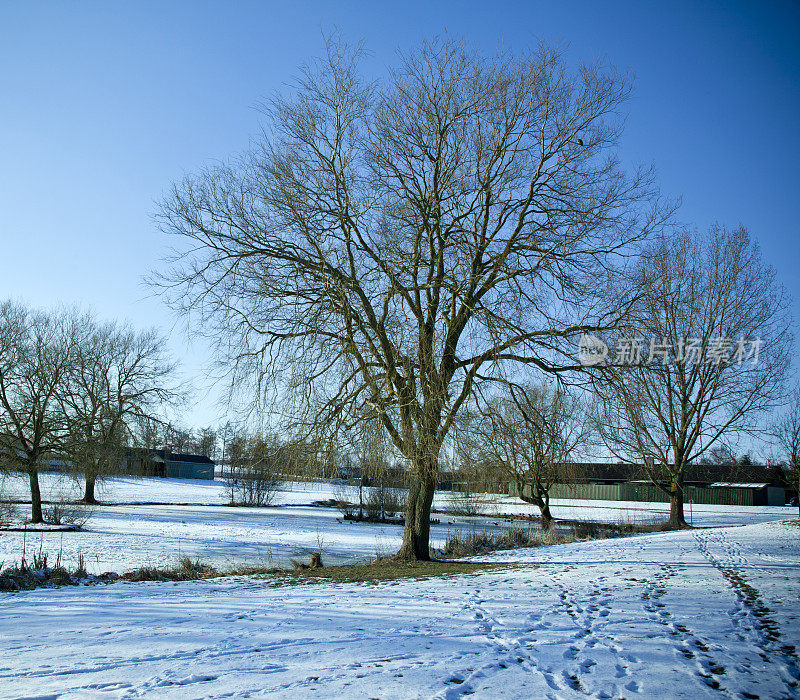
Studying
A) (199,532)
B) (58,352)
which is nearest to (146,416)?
(58,352)

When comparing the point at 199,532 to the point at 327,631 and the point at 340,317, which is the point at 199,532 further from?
the point at 327,631

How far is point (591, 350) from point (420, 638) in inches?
281

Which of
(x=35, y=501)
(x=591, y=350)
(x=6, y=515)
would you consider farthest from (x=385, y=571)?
(x=6, y=515)

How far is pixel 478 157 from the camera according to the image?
37.0 ft

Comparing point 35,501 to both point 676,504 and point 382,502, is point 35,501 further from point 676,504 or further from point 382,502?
point 676,504

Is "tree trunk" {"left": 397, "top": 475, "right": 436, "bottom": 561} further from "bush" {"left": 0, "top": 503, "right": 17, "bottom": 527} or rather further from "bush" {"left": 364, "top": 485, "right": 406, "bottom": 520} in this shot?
"bush" {"left": 364, "top": 485, "right": 406, "bottom": 520}

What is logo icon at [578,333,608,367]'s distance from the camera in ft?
36.1

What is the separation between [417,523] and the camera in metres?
12.6

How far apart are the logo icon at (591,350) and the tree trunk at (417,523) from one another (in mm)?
4109

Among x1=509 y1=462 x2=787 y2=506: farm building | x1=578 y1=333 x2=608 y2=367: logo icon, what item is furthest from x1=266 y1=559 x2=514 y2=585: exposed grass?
x1=509 y1=462 x2=787 y2=506: farm building

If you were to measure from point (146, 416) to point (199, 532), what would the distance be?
14.6m

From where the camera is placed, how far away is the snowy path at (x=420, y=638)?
13.7 feet

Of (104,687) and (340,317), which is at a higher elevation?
(340,317)

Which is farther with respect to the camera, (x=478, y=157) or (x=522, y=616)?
(x=478, y=157)
